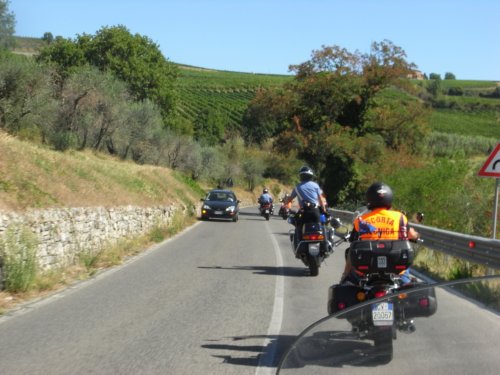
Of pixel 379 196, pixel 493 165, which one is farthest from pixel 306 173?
pixel 379 196

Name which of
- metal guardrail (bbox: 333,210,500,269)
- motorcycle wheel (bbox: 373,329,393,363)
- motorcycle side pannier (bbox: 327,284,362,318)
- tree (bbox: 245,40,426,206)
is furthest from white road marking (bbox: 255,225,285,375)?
tree (bbox: 245,40,426,206)

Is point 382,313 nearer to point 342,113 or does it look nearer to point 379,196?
point 379,196

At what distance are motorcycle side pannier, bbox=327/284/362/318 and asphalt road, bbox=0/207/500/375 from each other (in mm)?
824

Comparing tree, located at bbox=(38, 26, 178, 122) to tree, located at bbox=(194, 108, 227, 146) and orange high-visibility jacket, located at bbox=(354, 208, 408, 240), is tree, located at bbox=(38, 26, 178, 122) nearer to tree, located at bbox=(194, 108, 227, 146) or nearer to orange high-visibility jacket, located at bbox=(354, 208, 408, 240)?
tree, located at bbox=(194, 108, 227, 146)

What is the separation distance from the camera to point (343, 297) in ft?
18.2

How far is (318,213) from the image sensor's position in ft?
39.1

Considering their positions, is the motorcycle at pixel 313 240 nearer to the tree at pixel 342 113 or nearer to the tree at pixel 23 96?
the tree at pixel 23 96

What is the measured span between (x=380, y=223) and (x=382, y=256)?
15.4 inches

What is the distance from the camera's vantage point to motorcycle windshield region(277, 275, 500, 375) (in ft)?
8.68

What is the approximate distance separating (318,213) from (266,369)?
635 cm

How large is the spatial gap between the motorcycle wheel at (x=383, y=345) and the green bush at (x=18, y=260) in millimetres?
7650

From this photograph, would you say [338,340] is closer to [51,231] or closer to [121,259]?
[51,231]

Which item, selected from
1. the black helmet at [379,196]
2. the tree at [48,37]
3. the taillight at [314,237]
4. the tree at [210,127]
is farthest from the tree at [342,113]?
the tree at [48,37]

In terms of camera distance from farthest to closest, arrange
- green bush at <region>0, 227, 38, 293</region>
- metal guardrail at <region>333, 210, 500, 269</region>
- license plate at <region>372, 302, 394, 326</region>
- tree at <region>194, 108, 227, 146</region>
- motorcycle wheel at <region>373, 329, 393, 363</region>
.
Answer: tree at <region>194, 108, 227, 146</region>
metal guardrail at <region>333, 210, 500, 269</region>
green bush at <region>0, 227, 38, 293</region>
license plate at <region>372, 302, 394, 326</region>
motorcycle wheel at <region>373, 329, 393, 363</region>
